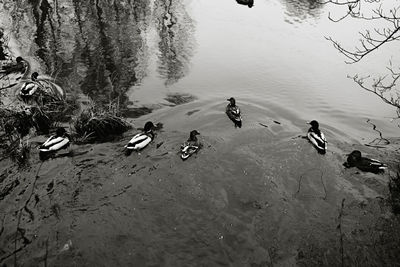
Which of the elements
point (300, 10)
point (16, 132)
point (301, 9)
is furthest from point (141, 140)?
point (301, 9)

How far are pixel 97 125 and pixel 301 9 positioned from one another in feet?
57.2

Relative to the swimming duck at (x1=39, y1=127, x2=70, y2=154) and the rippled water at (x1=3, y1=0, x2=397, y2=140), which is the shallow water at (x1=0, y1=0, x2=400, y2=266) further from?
the swimming duck at (x1=39, y1=127, x2=70, y2=154)

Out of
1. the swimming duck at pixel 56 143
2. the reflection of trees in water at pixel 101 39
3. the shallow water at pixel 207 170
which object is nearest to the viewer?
the shallow water at pixel 207 170

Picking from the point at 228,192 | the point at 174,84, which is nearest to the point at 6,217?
the point at 228,192

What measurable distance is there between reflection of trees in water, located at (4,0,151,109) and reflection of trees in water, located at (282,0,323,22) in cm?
878

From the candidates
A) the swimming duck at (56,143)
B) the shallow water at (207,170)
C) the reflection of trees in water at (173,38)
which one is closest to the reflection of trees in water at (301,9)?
the shallow water at (207,170)

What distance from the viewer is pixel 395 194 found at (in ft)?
23.2

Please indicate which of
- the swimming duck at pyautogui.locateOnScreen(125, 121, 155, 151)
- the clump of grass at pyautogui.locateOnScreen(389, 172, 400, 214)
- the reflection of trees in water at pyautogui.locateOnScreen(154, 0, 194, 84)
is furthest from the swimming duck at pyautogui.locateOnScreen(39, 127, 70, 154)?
the clump of grass at pyautogui.locateOnScreen(389, 172, 400, 214)

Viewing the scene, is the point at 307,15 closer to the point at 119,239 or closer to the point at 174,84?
the point at 174,84

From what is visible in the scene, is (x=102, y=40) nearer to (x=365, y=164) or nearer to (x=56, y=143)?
(x=56, y=143)

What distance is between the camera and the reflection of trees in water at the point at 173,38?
44.2 ft

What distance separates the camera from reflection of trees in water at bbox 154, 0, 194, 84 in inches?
531

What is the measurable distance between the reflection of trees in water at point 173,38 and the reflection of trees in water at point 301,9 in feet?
21.2

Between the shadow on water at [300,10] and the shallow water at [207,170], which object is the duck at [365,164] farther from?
the shadow on water at [300,10]
